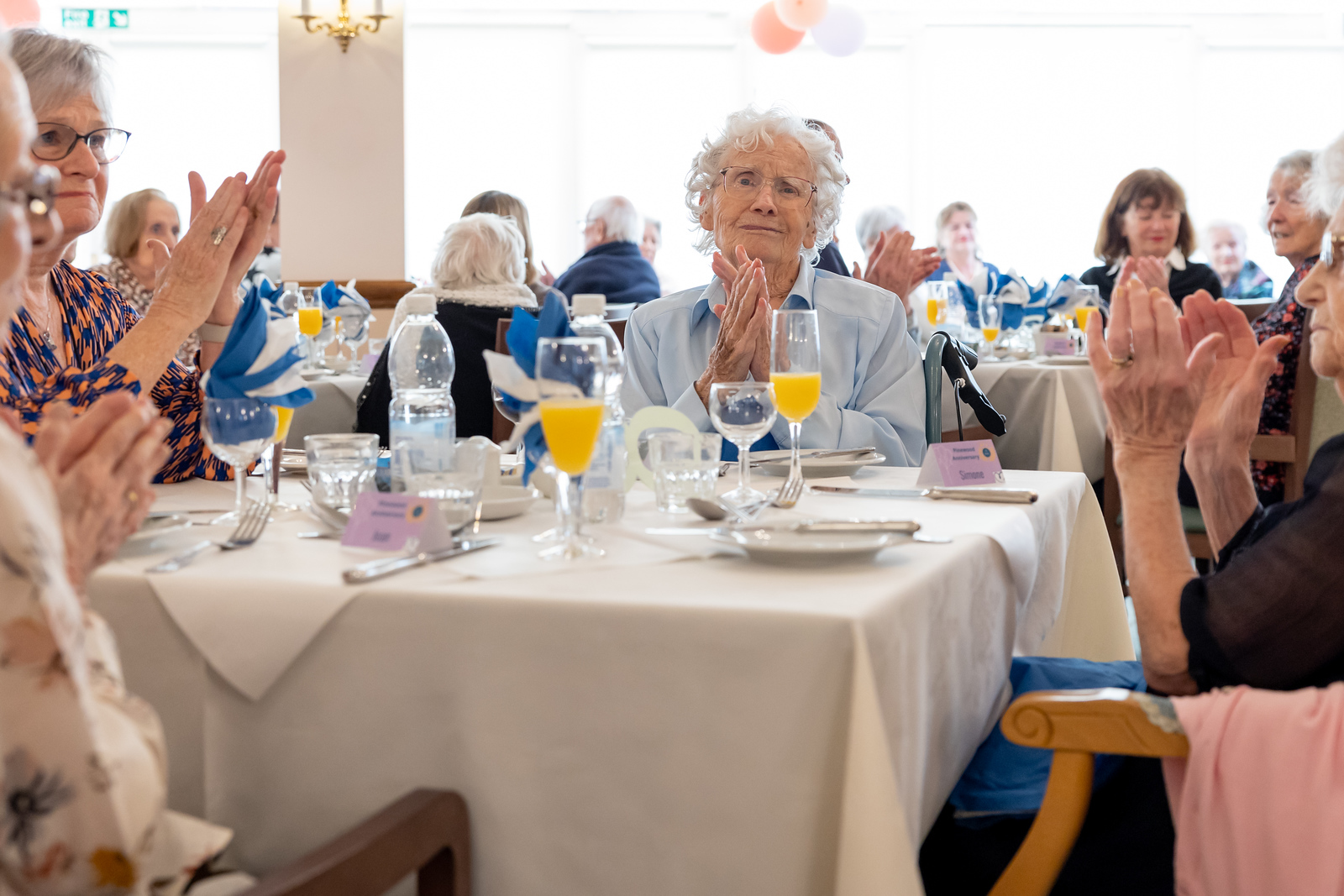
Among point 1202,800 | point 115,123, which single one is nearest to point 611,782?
point 1202,800

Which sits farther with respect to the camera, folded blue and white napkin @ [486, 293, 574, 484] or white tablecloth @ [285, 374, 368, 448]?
white tablecloth @ [285, 374, 368, 448]

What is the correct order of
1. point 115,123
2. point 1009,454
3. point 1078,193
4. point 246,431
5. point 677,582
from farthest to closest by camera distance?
point 1078,193 → point 1009,454 → point 115,123 → point 246,431 → point 677,582

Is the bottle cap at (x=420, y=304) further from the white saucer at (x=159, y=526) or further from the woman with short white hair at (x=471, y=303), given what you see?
the woman with short white hair at (x=471, y=303)

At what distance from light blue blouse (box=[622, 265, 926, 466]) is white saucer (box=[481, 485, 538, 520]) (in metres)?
0.76

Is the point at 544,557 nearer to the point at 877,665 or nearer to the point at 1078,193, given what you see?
the point at 877,665

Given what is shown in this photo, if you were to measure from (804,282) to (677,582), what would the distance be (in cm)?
146

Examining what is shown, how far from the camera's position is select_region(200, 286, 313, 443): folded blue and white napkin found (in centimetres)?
131

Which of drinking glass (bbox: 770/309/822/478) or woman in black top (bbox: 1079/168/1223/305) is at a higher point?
woman in black top (bbox: 1079/168/1223/305)

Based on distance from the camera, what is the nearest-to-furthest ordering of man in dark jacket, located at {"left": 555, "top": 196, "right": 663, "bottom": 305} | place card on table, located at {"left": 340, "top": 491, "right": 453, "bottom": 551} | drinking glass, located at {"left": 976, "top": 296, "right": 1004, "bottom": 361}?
place card on table, located at {"left": 340, "top": 491, "right": 453, "bottom": 551} < drinking glass, located at {"left": 976, "top": 296, "right": 1004, "bottom": 361} < man in dark jacket, located at {"left": 555, "top": 196, "right": 663, "bottom": 305}

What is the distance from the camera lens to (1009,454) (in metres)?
3.71

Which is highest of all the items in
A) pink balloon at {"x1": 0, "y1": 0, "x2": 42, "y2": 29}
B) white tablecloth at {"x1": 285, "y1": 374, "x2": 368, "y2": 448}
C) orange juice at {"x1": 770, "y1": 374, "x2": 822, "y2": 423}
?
pink balloon at {"x1": 0, "y1": 0, "x2": 42, "y2": 29}

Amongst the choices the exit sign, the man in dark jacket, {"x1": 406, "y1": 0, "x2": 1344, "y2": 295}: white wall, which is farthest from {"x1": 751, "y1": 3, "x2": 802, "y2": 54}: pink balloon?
the exit sign

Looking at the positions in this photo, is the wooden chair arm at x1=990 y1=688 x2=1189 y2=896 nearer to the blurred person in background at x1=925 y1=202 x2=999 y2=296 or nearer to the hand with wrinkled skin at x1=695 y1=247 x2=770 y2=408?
the hand with wrinkled skin at x1=695 y1=247 x2=770 y2=408

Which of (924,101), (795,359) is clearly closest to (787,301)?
(795,359)
